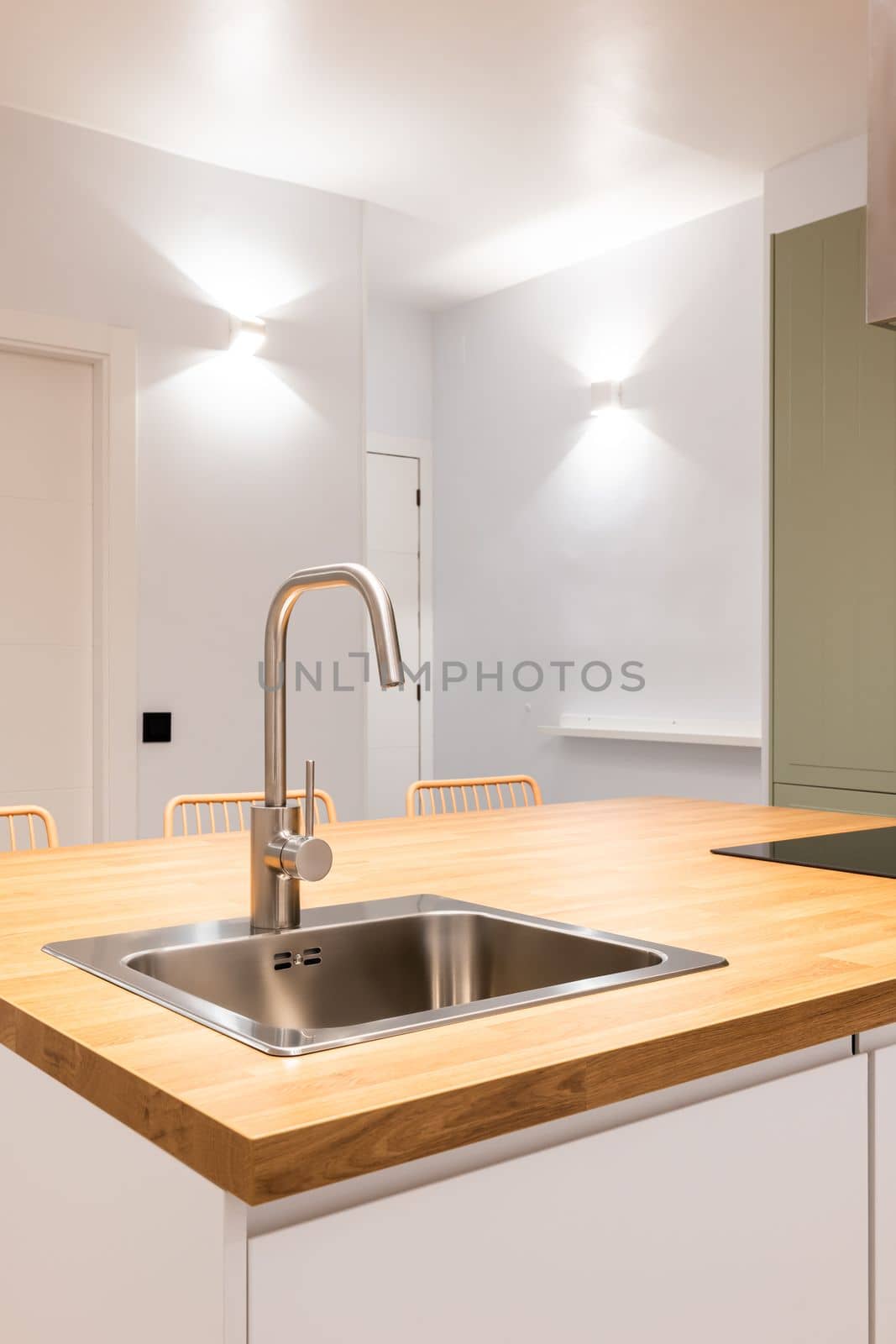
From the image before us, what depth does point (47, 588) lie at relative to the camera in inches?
141

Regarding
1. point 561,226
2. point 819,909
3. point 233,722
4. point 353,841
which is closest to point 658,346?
point 561,226

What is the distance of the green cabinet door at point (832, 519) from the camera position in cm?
358

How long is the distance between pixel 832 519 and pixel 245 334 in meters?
1.90

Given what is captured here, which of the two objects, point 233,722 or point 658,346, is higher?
point 658,346

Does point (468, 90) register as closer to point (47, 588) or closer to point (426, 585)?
point (47, 588)

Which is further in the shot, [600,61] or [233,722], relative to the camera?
[233,722]

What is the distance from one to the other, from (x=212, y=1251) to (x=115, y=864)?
1.02 meters

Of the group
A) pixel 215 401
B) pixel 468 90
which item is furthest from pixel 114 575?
pixel 468 90

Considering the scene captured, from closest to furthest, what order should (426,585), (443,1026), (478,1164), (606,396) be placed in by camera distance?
(478,1164) < (443,1026) < (606,396) < (426,585)

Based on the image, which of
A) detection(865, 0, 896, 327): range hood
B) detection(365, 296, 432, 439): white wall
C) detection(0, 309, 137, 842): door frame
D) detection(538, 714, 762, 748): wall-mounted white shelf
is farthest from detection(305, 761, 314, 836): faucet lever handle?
detection(365, 296, 432, 439): white wall

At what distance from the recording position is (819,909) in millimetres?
1312

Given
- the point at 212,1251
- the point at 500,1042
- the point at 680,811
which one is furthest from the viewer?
the point at 680,811

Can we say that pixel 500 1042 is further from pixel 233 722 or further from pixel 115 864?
pixel 233 722

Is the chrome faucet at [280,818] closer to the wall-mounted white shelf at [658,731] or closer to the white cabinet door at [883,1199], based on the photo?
the white cabinet door at [883,1199]
